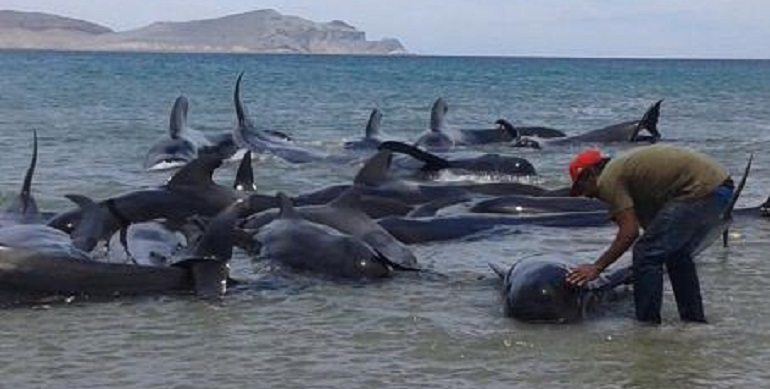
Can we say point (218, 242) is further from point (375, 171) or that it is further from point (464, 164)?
point (464, 164)

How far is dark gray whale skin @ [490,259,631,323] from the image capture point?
35.3ft

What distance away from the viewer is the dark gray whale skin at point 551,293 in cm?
1077

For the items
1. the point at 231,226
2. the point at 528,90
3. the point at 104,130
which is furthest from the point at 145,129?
the point at 528,90

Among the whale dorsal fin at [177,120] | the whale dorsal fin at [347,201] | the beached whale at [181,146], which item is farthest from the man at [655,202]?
the whale dorsal fin at [177,120]

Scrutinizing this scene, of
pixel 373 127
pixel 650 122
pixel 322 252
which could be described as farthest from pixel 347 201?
pixel 650 122

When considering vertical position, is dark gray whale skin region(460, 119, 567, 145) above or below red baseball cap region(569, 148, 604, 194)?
below

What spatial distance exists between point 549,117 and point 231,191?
35.2 metres

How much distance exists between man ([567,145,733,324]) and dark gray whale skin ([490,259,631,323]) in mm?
211

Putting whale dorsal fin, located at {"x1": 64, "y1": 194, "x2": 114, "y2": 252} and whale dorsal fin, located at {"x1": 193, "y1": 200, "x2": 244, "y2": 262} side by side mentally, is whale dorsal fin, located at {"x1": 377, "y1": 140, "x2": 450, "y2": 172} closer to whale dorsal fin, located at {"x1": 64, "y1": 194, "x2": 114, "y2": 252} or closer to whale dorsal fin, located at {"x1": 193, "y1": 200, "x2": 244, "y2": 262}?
whale dorsal fin, located at {"x1": 64, "y1": 194, "x2": 114, "y2": 252}

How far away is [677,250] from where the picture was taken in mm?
10492

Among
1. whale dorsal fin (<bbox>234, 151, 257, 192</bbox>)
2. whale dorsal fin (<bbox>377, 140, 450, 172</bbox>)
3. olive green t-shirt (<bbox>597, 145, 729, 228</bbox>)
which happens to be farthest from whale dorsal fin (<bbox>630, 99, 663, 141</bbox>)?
olive green t-shirt (<bbox>597, 145, 729, 228</bbox>)

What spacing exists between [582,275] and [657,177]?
3.40 ft

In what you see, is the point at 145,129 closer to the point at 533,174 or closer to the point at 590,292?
the point at 533,174

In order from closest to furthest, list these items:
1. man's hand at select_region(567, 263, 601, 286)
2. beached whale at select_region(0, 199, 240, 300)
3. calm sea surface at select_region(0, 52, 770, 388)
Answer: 1. calm sea surface at select_region(0, 52, 770, 388)
2. man's hand at select_region(567, 263, 601, 286)
3. beached whale at select_region(0, 199, 240, 300)
